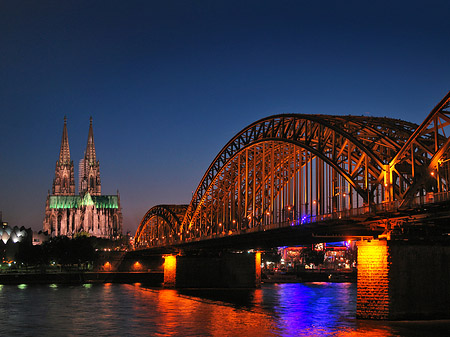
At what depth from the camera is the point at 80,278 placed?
547ft

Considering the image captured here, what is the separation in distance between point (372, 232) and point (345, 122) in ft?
50.3

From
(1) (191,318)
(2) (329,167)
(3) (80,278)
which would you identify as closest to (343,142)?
(2) (329,167)

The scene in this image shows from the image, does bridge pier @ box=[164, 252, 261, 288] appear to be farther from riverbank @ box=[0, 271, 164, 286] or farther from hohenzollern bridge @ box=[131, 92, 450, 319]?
riverbank @ box=[0, 271, 164, 286]

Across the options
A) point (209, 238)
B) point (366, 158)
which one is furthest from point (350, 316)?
point (209, 238)

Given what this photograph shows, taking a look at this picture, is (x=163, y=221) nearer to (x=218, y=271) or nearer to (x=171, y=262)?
(x=171, y=262)

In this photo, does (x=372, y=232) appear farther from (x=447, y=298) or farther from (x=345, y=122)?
(x=345, y=122)

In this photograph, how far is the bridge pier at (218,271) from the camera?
4865 inches

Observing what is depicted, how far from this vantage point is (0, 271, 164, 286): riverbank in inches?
6053

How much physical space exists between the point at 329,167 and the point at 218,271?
170 feet

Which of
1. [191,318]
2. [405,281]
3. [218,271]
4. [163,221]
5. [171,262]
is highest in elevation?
[163,221]

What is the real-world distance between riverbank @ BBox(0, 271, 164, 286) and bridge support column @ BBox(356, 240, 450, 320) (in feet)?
343

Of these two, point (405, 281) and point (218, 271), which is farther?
point (218, 271)

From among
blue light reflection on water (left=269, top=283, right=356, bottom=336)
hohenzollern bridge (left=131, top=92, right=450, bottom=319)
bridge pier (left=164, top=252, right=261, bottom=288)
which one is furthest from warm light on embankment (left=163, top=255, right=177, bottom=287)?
blue light reflection on water (left=269, top=283, right=356, bottom=336)

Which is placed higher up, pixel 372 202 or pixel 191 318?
pixel 372 202
